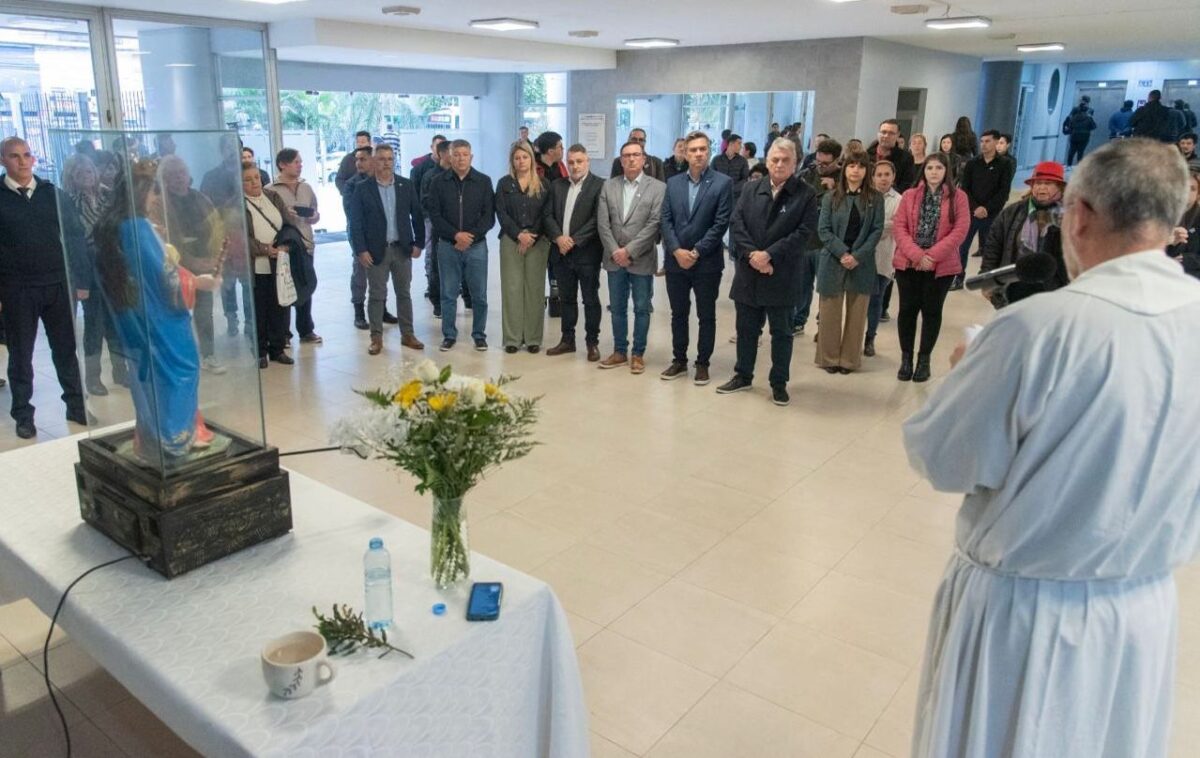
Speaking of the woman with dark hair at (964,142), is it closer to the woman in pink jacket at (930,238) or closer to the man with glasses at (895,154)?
the man with glasses at (895,154)

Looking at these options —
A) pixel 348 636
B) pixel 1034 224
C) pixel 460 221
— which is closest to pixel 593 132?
pixel 460 221

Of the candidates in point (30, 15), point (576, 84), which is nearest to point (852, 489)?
point (30, 15)

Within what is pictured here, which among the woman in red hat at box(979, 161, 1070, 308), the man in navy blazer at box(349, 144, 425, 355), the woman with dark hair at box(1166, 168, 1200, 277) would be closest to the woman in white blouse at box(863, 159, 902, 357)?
the woman in red hat at box(979, 161, 1070, 308)

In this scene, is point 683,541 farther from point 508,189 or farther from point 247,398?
point 508,189

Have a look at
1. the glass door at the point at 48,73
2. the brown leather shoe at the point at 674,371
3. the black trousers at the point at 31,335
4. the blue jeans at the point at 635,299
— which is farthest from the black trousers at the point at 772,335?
the glass door at the point at 48,73

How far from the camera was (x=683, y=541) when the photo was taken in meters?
3.67

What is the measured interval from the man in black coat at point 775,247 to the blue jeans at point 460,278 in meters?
2.10

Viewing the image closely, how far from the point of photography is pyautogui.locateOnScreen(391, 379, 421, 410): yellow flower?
1.86 meters

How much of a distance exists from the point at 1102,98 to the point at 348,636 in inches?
910

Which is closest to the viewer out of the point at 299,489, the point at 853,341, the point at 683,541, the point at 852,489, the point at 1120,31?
the point at 299,489

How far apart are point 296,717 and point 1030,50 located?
14061 mm

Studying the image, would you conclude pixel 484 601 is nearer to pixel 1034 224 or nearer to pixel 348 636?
pixel 348 636

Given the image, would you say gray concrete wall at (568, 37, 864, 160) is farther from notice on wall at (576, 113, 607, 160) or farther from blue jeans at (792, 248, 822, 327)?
blue jeans at (792, 248, 822, 327)

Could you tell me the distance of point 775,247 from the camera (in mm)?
5180
